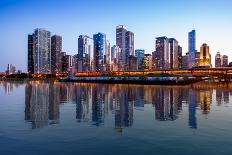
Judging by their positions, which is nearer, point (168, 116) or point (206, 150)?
point (206, 150)

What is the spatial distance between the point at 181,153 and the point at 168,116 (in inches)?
496

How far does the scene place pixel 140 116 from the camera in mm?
26750

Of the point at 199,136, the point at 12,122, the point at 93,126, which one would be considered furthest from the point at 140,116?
the point at 12,122

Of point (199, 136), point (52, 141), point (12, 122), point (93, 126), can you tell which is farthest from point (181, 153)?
point (12, 122)

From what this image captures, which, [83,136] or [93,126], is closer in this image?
[83,136]

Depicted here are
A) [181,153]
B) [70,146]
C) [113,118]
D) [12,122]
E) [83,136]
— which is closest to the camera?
[181,153]

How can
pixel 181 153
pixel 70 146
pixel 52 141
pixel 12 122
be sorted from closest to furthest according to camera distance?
pixel 181 153 < pixel 70 146 < pixel 52 141 < pixel 12 122

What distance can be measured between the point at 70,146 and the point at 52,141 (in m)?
1.68

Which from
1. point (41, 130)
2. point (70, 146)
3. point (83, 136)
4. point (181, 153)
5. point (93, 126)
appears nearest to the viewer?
point (181, 153)

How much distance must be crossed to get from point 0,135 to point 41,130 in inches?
111

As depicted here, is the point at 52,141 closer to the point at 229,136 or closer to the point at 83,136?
the point at 83,136

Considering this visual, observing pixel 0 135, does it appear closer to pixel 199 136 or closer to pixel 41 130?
pixel 41 130

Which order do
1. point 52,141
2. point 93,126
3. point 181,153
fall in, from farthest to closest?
point 93,126
point 52,141
point 181,153

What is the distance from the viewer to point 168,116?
88.0 ft
